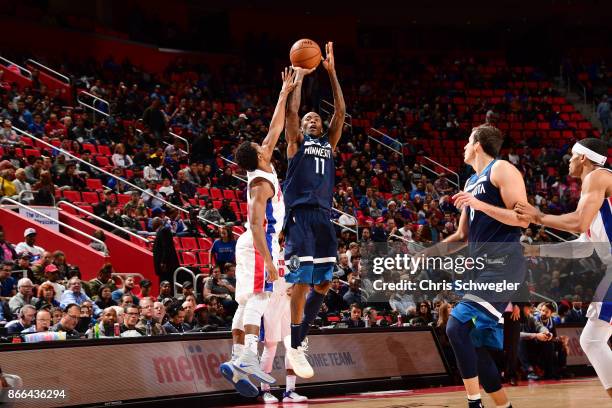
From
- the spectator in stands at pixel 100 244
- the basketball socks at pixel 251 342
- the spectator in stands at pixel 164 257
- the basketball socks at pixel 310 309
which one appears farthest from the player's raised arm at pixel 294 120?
the spectator in stands at pixel 100 244

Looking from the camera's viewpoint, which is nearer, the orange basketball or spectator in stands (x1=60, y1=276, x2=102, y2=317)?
the orange basketball

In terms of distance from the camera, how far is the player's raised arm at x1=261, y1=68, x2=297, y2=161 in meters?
7.86

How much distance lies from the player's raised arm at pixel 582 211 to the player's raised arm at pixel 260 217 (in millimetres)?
2403

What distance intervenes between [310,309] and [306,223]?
798 millimetres

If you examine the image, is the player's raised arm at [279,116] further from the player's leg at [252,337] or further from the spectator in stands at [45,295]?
the spectator in stands at [45,295]

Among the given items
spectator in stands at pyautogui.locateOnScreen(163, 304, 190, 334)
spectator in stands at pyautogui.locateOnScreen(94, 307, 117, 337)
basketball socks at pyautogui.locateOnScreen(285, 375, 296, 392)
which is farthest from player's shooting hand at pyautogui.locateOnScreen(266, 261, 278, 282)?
spectator in stands at pyautogui.locateOnScreen(163, 304, 190, 334)

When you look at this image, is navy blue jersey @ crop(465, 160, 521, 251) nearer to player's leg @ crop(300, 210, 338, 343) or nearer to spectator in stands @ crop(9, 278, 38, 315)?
player's leg @ crop(300, 210, 338, 343)

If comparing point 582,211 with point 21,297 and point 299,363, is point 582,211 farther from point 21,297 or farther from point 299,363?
point 21,297

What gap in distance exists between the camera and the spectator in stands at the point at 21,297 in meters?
10.8

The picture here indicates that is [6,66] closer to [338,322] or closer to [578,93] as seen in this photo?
[338,322]

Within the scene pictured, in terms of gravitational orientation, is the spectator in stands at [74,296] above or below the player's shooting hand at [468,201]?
below

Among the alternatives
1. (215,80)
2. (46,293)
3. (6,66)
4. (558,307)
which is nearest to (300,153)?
(46,293)

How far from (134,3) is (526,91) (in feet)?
42.5

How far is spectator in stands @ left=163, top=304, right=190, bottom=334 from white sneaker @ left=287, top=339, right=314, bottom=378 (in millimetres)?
3386
